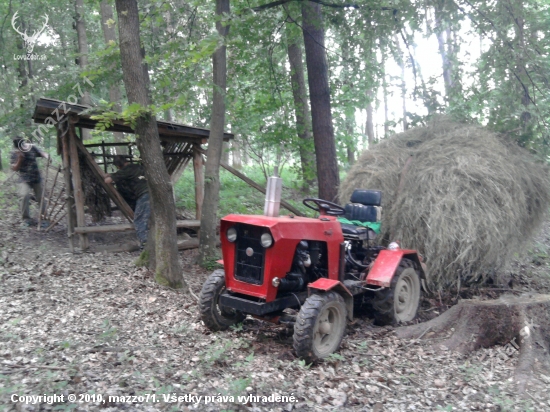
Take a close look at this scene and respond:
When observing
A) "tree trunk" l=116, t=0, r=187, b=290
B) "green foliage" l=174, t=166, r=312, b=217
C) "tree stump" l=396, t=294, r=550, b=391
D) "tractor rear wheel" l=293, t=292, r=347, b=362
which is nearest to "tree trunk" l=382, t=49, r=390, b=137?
"green foliage" l=174, t=166, r=312, b=217

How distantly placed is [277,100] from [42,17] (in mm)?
8415

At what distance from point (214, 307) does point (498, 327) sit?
125 inches

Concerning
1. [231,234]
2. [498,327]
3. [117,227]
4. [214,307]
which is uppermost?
[231,234]

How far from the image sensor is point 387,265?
6.25 metres

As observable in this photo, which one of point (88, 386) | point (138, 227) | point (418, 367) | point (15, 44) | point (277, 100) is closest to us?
point (88, 386)

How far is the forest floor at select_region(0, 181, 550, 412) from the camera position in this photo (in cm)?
385

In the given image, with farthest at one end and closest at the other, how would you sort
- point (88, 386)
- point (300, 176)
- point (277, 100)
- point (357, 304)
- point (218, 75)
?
1. point (300, 176)
2. point (277, 100)
3. point (218, 75)
4. point (357, 304)
5. point (88, 386)

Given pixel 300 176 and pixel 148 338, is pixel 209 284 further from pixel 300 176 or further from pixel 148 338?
pixel 300 176

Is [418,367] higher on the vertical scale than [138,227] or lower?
lower

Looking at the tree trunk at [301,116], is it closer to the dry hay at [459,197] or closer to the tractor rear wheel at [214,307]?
the dry hay at [459,197]

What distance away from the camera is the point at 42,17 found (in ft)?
49.1

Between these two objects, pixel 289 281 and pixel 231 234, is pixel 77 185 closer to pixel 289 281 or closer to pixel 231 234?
pixel 231 234

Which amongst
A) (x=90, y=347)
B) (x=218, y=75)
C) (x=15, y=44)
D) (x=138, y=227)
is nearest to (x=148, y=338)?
(x=90, y=347)

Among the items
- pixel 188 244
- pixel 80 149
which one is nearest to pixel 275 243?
pixel 188 244
